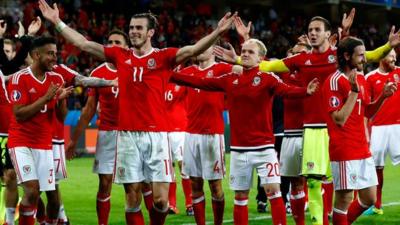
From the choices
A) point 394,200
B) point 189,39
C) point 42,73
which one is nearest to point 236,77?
point 42,73

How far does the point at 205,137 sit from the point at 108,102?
1293mm

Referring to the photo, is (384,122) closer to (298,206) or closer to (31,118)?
(298,206)

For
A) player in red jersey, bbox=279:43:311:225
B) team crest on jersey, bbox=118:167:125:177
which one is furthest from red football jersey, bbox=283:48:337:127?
team crest on jersey, bbox=118:167:125:177

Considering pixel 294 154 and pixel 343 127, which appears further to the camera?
pixel 294 154

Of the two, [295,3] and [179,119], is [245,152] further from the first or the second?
[295,3]

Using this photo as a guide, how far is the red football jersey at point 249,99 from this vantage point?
9016 mm

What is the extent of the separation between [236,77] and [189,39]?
78.1ft

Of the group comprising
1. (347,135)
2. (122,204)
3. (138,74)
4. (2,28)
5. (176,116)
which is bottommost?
(122,204)

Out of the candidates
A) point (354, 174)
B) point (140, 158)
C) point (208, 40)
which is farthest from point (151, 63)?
point (354, 174)

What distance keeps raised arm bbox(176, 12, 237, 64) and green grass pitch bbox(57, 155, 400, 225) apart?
11.0ft

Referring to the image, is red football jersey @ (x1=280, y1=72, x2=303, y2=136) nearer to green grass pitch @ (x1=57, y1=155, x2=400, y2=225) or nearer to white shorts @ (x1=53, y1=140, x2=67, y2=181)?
green grass pitch @ (x1=57, y1=155, x2=400, y2=225)

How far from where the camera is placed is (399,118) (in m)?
12.3

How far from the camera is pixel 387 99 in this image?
1213 cm

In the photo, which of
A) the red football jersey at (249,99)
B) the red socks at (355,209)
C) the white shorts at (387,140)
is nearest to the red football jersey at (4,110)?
the red football jersey at (249,99)
